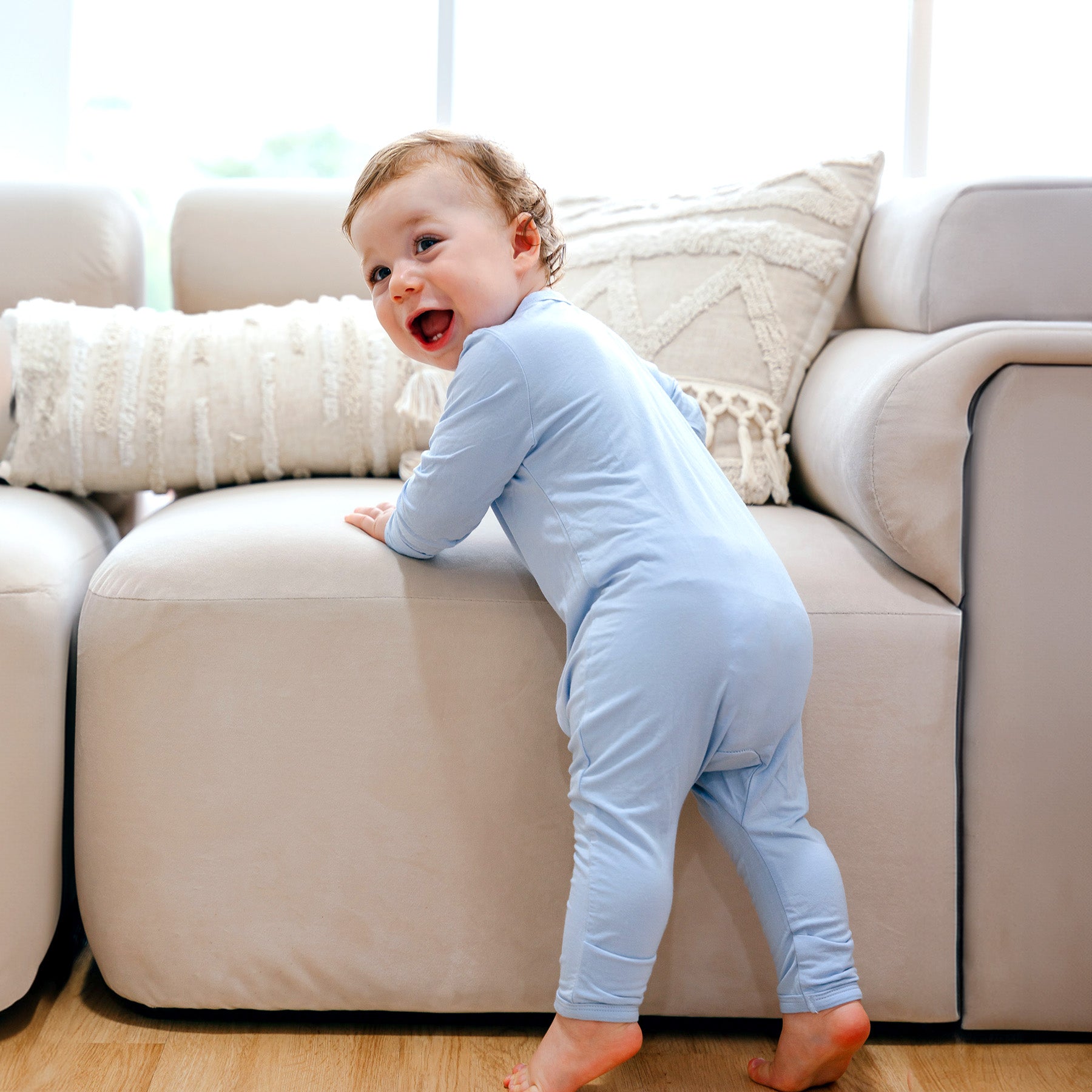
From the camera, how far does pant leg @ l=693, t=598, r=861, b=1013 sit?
2.68 ft

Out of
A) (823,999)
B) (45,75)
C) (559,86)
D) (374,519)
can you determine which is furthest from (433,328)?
(45,75)

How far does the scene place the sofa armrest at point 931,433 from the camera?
874mm

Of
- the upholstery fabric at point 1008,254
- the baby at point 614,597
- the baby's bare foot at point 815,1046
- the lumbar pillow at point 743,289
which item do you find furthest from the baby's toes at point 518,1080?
the upholstery fabric at point 1008,254

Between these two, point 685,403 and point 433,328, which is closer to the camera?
point 433,328

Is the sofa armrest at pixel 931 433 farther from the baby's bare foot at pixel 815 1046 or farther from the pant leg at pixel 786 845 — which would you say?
the baby's bare foot at pixel 815 1046

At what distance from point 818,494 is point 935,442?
0.27m

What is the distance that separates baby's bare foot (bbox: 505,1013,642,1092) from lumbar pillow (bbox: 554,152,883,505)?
2.01 ft

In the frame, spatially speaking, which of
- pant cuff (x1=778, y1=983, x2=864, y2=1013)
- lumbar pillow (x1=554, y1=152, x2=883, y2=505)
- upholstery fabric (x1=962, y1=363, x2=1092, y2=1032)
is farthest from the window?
pant cuff (x1=778, y1=983, x2=864, y2=1013)

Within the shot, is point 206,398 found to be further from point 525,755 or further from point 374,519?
point 525,755

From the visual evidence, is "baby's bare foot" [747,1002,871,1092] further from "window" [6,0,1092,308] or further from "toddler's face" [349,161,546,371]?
"window" [6,0,1092,308]

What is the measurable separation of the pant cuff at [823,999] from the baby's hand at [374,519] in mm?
513

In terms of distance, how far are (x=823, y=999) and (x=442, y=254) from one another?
2.24 feet

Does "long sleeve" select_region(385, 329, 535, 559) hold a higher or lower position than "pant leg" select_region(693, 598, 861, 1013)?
higher

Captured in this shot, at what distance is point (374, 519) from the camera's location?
38.0 inches
